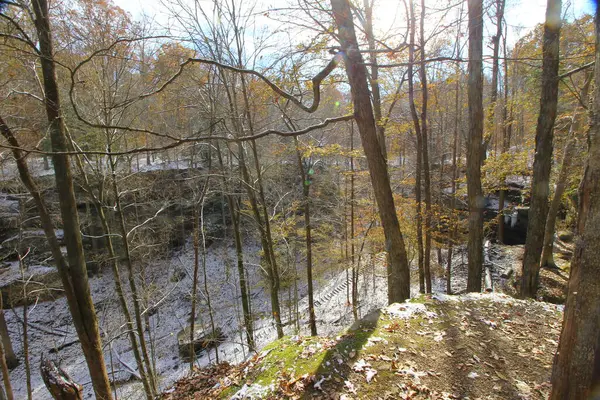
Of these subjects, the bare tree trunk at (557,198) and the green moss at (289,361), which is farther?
the bare tree trunk at (557,198)

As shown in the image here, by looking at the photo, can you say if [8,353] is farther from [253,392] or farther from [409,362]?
[409,362]

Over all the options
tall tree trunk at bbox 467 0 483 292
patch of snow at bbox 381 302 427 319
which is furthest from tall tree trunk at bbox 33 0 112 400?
tall tree trunk at bbox 467 0 483 292

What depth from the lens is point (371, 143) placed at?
4273mm

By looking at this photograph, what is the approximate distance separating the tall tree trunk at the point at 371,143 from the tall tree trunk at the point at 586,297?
262 cm

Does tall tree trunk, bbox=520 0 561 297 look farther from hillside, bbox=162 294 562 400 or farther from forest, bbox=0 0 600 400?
hillside, bbox=162 294 562 400

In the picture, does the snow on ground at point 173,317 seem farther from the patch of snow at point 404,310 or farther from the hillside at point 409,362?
the patch of snow at point 404,310

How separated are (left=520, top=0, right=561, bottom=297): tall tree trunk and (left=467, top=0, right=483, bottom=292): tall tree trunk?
985mm

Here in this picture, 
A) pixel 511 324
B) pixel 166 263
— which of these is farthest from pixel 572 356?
pixel 166 263

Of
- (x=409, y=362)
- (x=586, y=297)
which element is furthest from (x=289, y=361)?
(x=586, y=297)

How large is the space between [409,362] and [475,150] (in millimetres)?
5044

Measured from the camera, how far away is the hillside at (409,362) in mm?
2520

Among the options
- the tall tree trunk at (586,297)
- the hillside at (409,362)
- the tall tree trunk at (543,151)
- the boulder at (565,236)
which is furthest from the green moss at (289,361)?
the boulder at (565,236)

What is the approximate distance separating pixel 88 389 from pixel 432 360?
42.9 ft

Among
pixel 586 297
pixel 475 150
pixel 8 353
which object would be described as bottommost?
pixel 8 353
